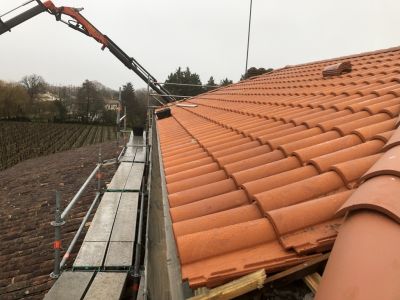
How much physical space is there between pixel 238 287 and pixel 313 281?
267 millimetres

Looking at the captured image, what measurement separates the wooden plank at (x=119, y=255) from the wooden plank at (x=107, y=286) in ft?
0.64

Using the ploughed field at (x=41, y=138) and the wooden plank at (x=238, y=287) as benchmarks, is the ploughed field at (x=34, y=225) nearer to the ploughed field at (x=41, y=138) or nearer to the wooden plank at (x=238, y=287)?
the wooden plank at (x=238, y=287)

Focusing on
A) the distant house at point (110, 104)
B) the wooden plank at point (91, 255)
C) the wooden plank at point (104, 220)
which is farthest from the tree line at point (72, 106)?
the wooden plank at point (91, 255)

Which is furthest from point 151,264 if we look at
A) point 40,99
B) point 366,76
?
point 40,99

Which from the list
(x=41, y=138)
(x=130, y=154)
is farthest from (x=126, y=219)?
(x=41, y=138)

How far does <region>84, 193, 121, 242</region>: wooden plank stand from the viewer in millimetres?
5907

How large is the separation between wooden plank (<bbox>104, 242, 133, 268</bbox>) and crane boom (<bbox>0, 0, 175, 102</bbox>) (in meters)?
7.58

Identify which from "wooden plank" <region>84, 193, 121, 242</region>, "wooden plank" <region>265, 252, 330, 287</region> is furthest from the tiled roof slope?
"wooden plank" <region>84, 193, 121, 242</region>

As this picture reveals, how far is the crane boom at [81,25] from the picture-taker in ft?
41.1

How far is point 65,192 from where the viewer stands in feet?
33.0

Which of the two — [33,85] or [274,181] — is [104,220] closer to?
[274,181]

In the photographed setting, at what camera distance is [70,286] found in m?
4.50

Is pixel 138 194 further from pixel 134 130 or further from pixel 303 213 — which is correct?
pixel 134 130

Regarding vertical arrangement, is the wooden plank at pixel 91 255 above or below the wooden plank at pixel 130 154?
below
